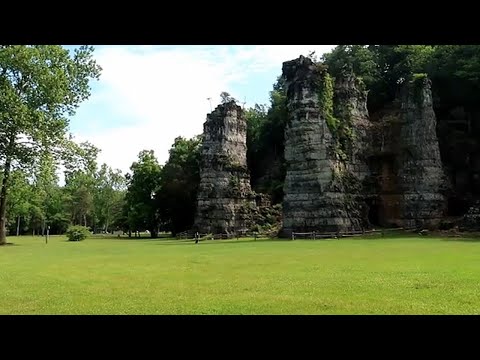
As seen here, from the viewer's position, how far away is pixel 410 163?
39.3 meters

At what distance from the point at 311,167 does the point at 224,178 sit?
438 inches

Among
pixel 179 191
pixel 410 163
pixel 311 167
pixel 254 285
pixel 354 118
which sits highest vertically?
pixel 354 118

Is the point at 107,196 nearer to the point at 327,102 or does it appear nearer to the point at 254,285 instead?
the point at 327,102

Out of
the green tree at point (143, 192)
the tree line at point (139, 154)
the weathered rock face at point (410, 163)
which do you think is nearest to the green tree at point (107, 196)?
the tree line at point (139, 154)

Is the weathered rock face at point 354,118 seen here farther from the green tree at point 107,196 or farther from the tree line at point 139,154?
the green tree at point 107,196

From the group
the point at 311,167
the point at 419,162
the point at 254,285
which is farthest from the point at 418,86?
the point at 254,285

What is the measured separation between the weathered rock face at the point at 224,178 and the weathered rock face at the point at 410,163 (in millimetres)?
11375

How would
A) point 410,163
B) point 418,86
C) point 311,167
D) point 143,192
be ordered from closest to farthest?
1. point 311,167
2. point 410,163
3. point 418,86
4. point 143,192

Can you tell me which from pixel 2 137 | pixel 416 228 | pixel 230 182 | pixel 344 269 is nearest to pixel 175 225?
pixel 230 182

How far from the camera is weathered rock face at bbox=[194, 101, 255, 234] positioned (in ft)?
143

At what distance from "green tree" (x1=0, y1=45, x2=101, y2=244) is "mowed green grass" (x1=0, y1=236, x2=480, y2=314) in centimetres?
1716

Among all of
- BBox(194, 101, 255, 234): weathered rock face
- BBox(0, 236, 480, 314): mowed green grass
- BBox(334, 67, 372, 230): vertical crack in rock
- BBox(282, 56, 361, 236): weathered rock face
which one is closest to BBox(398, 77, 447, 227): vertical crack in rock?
BBox(334, 67, 372, 230): vertical crack in rock

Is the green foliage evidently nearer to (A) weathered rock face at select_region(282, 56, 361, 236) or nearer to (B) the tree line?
(A) weathered rock face at select_region(282, 56, 361, 236)
